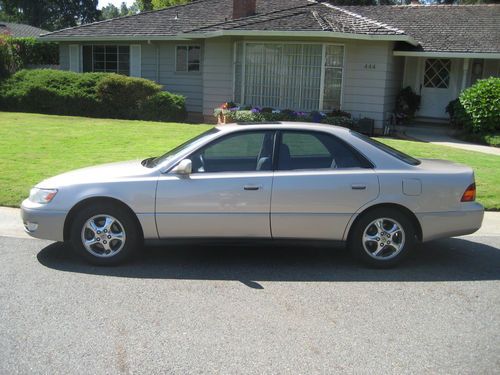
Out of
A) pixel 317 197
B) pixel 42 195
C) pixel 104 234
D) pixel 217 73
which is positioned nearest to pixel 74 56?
pixel 217 73

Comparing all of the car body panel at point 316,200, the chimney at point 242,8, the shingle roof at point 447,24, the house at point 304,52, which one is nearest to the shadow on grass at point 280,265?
the car body panel at point 316,200

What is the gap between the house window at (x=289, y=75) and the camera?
703 inches

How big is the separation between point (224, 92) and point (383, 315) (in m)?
15.6

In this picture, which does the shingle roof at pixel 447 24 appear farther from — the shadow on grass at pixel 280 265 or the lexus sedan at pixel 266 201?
the lexus sedan at pixel 266 201

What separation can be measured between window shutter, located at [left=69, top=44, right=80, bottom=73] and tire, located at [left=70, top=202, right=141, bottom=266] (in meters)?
19.6

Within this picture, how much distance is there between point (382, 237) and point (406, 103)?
14.6 metres

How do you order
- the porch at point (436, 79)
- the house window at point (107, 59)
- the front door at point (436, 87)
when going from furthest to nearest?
the house window at point (107, 59) < the front door at point (436, 87) < the porch at point (436, 79)

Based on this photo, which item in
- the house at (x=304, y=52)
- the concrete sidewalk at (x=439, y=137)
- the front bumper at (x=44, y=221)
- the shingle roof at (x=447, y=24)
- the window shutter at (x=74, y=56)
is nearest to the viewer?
the front bumper at (x=44, y=221)

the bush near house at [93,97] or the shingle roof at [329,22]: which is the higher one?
the shingle roof at [329,22]

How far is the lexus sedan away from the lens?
566cm

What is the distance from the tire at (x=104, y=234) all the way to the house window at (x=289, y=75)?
13.1 m

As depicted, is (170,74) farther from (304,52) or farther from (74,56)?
(304,52)

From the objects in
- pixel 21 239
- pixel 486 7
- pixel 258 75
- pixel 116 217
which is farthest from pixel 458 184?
pixel 486 7

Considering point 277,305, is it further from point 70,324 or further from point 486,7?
point 486,7
